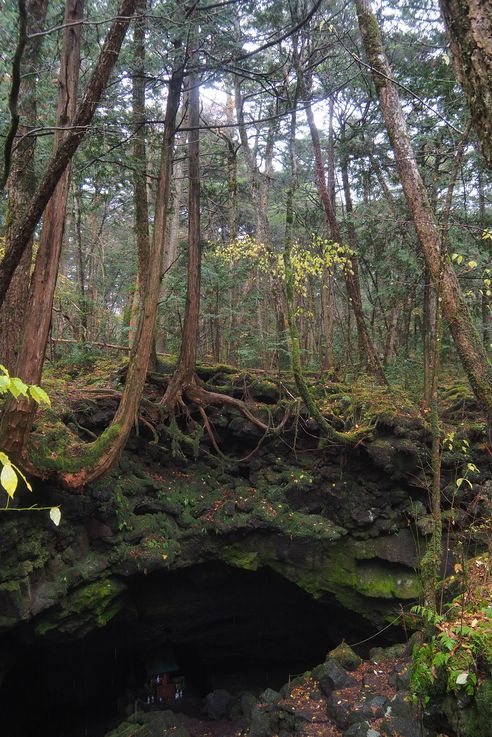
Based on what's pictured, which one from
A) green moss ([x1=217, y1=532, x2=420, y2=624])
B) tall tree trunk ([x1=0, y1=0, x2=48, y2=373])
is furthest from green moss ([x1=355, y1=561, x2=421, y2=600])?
tall tree trunk ([x1=0, y1=0, x2=48, y2=373])

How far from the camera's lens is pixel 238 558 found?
792cm

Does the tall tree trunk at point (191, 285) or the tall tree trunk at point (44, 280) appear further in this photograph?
the tall tree trunk at point (191, 285)

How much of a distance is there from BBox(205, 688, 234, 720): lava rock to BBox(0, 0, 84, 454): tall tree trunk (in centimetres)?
707

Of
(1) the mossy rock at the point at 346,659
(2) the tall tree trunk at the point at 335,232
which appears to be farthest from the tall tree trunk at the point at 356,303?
(1) the mossy rock at the point at 346,659

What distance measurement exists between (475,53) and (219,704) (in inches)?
414

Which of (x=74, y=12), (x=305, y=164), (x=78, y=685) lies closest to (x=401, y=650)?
(x=78, y=685)

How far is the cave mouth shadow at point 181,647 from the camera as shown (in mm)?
8438

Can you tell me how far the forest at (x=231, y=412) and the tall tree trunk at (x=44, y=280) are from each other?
0.08 feet

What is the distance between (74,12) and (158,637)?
998 centimetres

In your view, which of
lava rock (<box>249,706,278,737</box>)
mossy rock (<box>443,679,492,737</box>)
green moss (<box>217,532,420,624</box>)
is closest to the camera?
mossy rock (<box>443,679,492,737</box>)

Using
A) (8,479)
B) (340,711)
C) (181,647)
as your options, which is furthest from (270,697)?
(8,479)

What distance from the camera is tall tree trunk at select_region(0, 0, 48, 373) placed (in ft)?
19.4

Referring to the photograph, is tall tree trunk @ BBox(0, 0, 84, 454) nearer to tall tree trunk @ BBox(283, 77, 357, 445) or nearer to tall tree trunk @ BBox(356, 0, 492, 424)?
tall tree trunk @ BBox(356, 0, 492, 424)

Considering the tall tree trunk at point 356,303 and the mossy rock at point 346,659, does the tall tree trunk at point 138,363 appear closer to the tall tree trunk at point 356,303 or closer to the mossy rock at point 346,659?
the tall tree trunk at point 356,303
